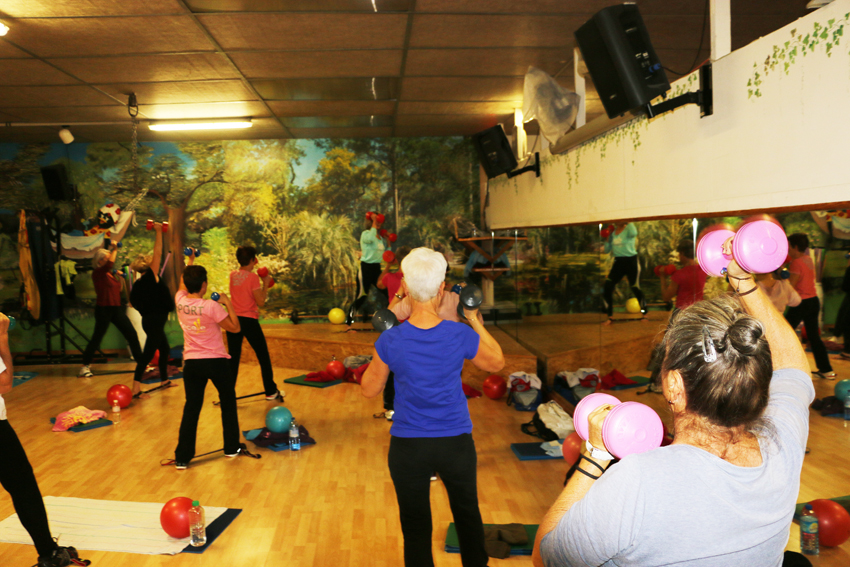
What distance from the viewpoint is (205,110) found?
274 inches

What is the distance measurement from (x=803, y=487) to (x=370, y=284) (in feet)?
20.1

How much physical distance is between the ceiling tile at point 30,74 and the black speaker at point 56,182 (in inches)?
128

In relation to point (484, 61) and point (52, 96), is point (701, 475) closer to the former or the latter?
point (484, 61)

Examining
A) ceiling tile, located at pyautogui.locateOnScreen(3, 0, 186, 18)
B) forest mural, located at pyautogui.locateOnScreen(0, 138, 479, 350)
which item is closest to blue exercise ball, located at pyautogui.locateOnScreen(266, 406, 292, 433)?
ceiling tile, located at pyautogui.locateOnScreen(3, 0, 186, 18)

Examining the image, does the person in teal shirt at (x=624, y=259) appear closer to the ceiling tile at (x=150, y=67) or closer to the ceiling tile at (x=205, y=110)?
the ceiling tile at (x=150, y=67)

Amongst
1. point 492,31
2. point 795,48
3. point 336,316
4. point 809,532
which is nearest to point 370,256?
point 336,316

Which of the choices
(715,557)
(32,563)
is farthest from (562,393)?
(715,557)

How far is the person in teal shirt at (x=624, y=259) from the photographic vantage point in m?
4.53

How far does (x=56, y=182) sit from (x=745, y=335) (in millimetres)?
9896

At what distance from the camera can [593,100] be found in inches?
264

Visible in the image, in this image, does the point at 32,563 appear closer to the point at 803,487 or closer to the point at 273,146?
the point at 803,487

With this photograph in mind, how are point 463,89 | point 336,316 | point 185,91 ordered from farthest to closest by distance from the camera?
1. point 336,316
2. point 463,89
3. point 185,91

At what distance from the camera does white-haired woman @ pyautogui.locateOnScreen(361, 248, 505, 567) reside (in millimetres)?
2330

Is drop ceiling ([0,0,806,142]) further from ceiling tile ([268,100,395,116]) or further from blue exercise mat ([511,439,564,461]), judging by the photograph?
blue exercise mat ([511,439,564,461])
